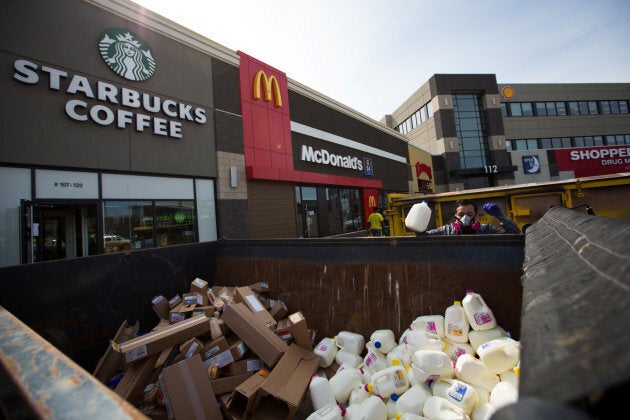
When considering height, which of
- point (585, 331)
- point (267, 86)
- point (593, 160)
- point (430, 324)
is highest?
point (267, 86)

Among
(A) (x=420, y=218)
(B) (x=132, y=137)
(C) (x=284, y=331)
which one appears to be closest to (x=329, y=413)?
(C) (x=284, y=331)

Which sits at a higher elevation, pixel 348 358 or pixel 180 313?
pixel 180 313

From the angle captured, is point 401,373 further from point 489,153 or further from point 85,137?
point 489,153

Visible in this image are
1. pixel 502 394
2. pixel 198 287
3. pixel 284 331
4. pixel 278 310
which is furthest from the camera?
pixel 198 287

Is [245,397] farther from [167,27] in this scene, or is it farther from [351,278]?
[167,27]

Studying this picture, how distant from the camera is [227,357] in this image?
293 centimetres

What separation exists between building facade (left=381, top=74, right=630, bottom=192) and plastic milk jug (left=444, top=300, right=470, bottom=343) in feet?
82.4

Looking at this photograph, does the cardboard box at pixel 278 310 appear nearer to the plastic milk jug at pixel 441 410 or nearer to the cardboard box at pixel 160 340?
the cardboard box at pixel 160 340

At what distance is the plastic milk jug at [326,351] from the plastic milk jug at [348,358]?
2.3 inches

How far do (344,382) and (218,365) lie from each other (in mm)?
1242

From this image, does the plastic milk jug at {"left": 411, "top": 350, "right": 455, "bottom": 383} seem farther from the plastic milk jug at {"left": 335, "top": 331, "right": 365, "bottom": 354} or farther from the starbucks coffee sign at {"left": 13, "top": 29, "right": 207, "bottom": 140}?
the starbucks coffee sign at {"left": 13, "top": 29, "right": 207, "bottom": 140}

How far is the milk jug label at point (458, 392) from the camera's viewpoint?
2014 mm

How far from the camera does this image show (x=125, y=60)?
8.38 m

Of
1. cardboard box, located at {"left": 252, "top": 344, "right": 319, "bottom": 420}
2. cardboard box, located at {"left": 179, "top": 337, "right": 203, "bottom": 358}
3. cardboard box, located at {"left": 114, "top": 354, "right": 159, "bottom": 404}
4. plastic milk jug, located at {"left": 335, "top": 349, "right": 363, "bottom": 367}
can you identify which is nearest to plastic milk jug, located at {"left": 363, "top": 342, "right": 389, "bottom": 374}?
plastic milk jug, located at {"left": 335, "top": 349, "right": 363, "bottom": 367}
